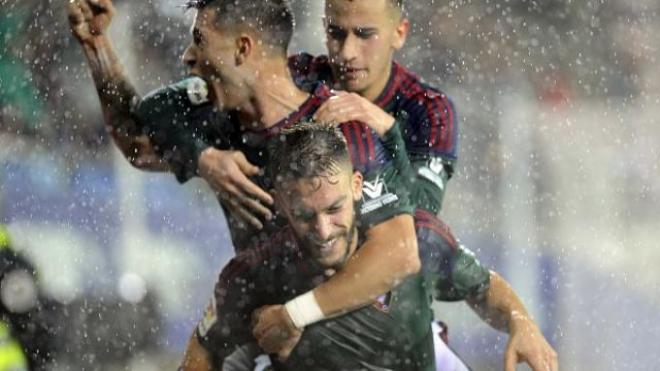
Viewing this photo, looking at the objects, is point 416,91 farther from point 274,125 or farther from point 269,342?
point 269,342

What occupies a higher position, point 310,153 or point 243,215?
point 310,153

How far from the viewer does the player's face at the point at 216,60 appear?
2115 mm

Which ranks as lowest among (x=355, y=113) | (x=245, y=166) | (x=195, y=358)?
(x=195, y=358)

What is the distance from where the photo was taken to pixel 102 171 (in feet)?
7.42

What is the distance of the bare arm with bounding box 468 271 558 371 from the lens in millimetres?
2223

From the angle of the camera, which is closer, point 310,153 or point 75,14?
point 310,153

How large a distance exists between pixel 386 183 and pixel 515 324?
349mm

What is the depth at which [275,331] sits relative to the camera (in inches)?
84.4

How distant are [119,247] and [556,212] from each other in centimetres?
75

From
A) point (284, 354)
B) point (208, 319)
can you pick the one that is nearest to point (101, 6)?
point (208, 319)

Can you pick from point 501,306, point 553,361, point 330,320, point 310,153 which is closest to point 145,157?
point 310,153

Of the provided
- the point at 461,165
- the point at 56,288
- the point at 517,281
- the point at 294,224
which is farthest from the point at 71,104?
the point at 517,281

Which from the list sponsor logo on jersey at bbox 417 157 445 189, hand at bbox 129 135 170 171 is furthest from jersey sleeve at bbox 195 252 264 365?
sponsor logo on jersey at bbox 417 157 445 189

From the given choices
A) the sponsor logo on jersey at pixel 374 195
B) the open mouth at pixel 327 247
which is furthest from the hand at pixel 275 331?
the sponsor logo on jersey at pixel 374 195
